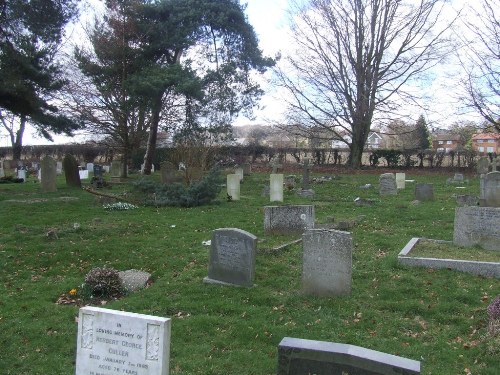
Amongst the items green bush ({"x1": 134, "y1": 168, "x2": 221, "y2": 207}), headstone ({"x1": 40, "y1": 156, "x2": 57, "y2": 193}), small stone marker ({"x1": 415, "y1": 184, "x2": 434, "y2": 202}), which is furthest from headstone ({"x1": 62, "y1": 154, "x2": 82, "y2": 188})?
small stone marker ({"x1": 415, "y1": 184, "x2": 434, "y2": 202})

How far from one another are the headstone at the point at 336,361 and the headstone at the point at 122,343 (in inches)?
35.9

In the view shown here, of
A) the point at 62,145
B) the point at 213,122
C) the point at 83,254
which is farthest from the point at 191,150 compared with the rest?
the point at 62,145

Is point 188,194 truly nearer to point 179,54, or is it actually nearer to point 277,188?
point 277,188

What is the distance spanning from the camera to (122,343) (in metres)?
3.78

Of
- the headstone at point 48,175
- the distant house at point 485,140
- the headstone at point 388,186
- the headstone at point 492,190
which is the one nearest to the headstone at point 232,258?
the headstone at point 492,190

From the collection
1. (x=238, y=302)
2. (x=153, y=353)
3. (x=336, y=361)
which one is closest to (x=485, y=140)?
(x=238, y=302)

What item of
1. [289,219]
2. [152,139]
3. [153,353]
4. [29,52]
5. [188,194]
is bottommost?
[153,353]

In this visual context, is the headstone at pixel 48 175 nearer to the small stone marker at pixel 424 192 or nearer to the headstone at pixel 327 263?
the small stone marker at pixel 424 192

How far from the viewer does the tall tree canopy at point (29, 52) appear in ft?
57.8

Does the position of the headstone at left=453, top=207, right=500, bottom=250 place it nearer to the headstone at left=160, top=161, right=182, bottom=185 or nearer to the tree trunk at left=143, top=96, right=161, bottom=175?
the headstone at left=160, top=161, right=182, bottom=185

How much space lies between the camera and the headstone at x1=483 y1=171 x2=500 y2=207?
1487 cm

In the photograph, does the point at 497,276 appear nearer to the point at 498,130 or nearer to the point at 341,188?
the point at 341,188

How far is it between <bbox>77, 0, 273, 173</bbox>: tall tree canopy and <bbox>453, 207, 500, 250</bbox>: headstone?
18.4m

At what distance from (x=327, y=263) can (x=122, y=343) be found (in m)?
3.72
